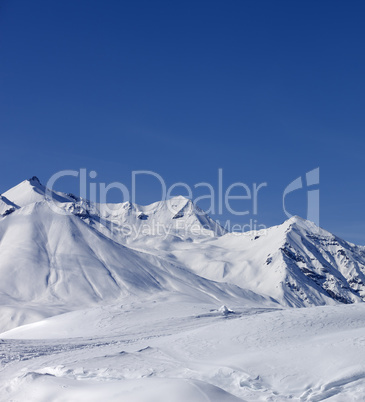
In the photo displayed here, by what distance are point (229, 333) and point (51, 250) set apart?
11922 cm

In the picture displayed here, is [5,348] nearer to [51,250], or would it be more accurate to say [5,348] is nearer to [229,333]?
[229,333]

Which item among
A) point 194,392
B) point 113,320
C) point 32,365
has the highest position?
point 194,392

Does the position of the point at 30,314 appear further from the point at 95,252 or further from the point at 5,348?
the point at 5,348

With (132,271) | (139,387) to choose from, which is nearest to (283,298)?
(132,271)

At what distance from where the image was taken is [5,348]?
107 feet

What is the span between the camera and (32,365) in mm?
27234

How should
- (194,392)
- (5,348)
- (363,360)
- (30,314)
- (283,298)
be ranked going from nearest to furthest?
(194,392) < (363,360) < (5,348) < (30,314) < (283,298)

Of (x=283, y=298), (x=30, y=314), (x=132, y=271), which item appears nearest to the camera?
(x=30, y=314)

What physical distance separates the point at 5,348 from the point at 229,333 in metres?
13.5

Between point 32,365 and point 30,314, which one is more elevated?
point 32,365

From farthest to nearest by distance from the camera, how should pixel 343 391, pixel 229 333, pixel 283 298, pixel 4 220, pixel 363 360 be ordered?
pixel 283 298, pixel 4 220, pixel 229 333, pixel 363 360, pixel 343 391

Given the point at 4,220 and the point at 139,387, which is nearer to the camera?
the point at 139,387

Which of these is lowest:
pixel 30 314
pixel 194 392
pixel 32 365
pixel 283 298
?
pixel 283 298

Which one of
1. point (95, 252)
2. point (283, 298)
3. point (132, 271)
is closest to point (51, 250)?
point (95, 252)
